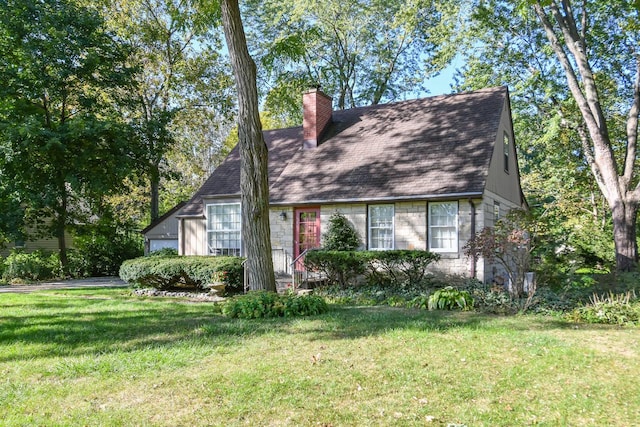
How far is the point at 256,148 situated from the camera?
30.7 feet

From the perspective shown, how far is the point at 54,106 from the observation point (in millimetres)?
17844

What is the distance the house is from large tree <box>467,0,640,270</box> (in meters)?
2.46

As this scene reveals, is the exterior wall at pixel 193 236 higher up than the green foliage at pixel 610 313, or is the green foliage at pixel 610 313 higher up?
the exterior wall at pixel 193 236

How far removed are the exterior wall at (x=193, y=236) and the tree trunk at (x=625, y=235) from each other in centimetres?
1334

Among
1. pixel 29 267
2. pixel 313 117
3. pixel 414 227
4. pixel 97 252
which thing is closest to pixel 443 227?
pixel 414 227

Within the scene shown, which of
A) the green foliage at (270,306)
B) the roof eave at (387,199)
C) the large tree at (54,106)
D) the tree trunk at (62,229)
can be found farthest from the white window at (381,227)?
the tree trunk at (62,229)

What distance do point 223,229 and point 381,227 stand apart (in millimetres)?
5762

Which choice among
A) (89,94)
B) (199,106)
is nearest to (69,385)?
(89,94)

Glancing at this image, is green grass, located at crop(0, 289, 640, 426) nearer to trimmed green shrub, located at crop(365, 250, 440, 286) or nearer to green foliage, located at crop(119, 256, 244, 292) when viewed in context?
trimmed green shrub, located at crop(365, 250, 440, 286)

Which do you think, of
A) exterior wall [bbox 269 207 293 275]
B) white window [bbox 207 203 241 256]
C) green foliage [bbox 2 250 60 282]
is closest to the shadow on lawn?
exterior wall [bbox 269 207 293 275]

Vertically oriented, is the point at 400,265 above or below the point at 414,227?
below

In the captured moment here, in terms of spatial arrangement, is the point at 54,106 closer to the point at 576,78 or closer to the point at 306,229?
the point at 306,229

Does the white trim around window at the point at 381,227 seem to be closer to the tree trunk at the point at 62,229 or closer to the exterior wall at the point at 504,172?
the exterior wall at the point at 504,172

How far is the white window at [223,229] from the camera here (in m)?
15.6
